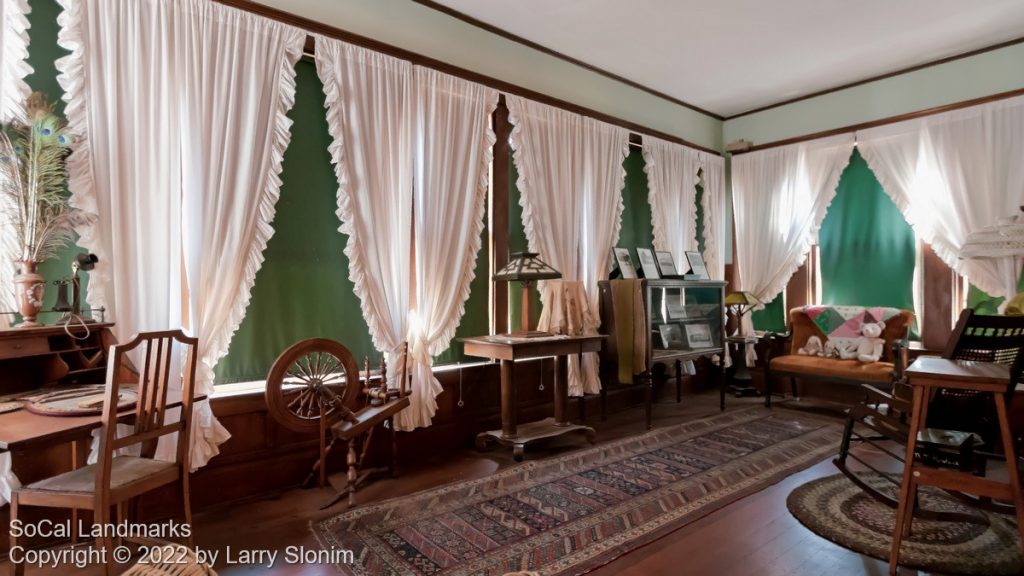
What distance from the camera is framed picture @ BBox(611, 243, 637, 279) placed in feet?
17.8

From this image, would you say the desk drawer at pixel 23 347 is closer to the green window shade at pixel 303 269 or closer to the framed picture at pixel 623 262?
the green window shade at pixel 303 269

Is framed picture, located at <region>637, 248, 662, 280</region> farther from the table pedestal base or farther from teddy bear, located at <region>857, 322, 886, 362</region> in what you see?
teddy bear, located at <region>857, 322, 886, 362</region>

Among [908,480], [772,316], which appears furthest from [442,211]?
[772,316]

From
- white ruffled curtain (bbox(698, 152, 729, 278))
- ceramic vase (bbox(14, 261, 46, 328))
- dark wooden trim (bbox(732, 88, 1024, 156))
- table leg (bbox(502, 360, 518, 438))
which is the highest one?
dark wooden trim (bbox(732, 88, 1024, 156))

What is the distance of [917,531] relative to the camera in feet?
9.09

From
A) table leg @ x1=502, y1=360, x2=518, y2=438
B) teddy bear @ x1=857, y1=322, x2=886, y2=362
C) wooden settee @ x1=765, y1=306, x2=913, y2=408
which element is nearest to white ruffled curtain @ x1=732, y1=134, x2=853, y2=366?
wooden settee @ x1=765, y1=306, x2=913, y2=408

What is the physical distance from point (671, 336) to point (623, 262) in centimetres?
87

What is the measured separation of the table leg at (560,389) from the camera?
172 inches

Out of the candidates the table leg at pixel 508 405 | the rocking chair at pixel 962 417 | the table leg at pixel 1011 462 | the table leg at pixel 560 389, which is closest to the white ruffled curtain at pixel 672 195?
the table leg at pixel 560 389

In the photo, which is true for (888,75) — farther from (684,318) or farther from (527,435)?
(527,435)

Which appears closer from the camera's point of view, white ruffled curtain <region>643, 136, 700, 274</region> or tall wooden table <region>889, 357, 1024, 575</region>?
tall wooden table <region>889, 357, 1024, 575</region>

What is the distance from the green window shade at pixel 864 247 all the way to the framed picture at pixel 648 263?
2.05 metres

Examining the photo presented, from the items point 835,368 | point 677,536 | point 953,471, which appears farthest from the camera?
point 835,368

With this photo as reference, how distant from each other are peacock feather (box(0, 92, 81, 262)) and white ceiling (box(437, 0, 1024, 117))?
9.11 ft
